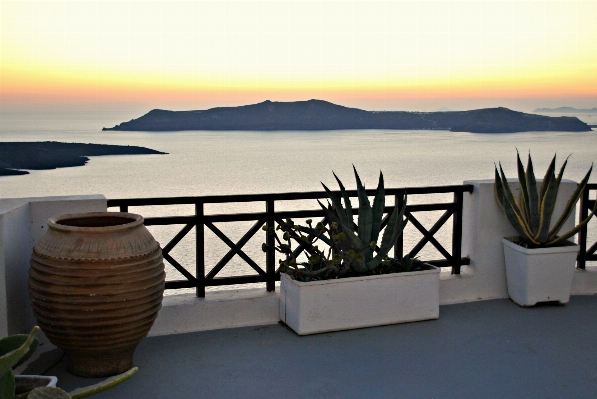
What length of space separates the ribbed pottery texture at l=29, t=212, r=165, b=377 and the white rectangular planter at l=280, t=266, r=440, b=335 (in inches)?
39.5

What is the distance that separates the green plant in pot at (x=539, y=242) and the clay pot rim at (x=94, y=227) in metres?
2.53

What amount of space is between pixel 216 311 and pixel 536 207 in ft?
7.73

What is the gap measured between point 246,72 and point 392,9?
10.1m

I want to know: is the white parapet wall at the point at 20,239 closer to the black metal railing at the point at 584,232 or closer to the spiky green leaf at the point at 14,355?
the spiky green leaf at the point at 14,355

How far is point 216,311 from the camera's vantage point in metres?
4.04

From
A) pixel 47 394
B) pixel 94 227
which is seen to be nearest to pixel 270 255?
pixel 94 227

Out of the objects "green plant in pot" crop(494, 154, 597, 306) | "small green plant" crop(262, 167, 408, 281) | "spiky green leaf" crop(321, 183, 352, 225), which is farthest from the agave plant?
"spiky green leaf" crop(321, 183, 352, 225)

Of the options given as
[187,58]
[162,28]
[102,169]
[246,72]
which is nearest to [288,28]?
[162,28]

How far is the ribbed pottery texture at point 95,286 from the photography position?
299cm

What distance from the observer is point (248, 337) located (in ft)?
12.8

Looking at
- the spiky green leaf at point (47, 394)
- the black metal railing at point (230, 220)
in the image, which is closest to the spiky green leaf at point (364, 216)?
the black metal railing at point (230, 220)

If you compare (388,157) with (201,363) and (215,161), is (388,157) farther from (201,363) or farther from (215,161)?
(201,363)

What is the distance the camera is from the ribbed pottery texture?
299 centimetres

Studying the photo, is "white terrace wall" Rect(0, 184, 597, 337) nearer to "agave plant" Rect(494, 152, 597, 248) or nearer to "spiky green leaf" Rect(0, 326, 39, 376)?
"agave plant" Rect(494, 152, 597, 248)
